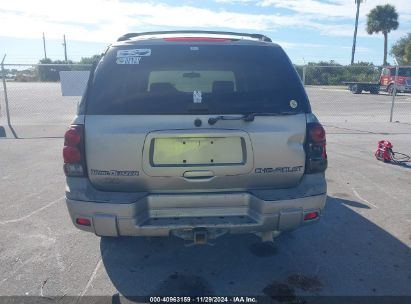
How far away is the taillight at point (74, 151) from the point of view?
8.83 feet

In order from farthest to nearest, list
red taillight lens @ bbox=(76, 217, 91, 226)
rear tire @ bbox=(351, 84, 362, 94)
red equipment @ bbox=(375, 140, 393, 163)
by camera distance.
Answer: rear tire @ bbox=(351, 84, 362, 94), red equipment @ bbox=(375, 140, 393, 163), red taillight lens @ bbox=(76, 217, 91, 226)

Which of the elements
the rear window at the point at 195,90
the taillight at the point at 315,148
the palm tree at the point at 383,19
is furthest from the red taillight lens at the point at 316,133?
the palm tree at the point at 383,19

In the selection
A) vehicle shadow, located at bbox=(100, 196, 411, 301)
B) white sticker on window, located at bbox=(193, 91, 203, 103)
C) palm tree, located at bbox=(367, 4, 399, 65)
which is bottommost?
vehicle shadow, located at bbox=(100, 196, 411, 301)

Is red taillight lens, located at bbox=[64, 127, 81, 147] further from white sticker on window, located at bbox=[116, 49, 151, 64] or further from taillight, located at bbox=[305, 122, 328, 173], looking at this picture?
taillight, located at bbox=[305, 122, 328, 173]

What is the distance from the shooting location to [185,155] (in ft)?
8.87

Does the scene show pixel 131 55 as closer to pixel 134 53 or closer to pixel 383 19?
pixel 134 53

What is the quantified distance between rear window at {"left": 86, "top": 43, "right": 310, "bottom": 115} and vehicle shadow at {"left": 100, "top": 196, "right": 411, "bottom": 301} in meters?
Answer: 1.52

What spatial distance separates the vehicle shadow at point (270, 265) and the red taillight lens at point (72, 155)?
1.17m

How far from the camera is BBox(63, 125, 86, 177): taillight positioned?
2691mm

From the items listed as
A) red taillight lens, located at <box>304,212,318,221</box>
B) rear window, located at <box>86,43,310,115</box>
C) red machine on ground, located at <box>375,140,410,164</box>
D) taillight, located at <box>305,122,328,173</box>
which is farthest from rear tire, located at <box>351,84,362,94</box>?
red taillight lens, located at <box>304,212,318,221</box>

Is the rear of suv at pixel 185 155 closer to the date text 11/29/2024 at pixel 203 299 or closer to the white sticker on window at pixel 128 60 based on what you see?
the white sticker on window at pixel 128 60

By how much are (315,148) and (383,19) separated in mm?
53723

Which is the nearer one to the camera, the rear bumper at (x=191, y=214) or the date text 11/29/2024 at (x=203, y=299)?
the rear bumper at (x=191, y=214)

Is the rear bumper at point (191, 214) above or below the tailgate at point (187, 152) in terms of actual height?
below
